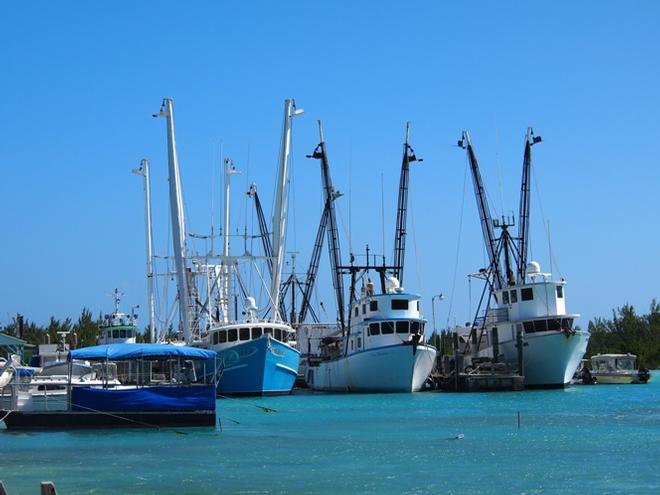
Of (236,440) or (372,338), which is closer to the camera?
(236,440)

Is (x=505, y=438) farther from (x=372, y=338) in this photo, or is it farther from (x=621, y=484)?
(x=372, y=338)

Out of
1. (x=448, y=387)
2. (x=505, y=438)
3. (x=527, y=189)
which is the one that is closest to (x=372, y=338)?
(x=448, y=387)

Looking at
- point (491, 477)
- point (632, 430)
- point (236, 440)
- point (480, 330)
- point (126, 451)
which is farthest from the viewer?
point (480, 330)

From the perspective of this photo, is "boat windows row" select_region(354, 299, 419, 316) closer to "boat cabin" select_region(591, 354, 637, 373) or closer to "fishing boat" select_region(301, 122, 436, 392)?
"fishing boat" select_region(301, 122, 436, 392)

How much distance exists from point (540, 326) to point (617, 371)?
22.1 meters

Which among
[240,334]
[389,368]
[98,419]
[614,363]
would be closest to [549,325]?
[389,368]

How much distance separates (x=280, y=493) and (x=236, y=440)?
1208 cm

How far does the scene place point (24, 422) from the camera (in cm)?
3991

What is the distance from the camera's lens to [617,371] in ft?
333

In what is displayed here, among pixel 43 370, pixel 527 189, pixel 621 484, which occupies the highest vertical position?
pixel 527 189

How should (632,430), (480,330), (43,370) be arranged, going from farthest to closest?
1. (480,330)
2. (43,370)
3. (632,430)

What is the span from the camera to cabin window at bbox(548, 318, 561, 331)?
81875mm

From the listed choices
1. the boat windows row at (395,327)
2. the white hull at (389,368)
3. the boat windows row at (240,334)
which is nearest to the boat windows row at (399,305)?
the boat windows row at (395,327)

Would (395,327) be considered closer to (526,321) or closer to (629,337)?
(526,321)
